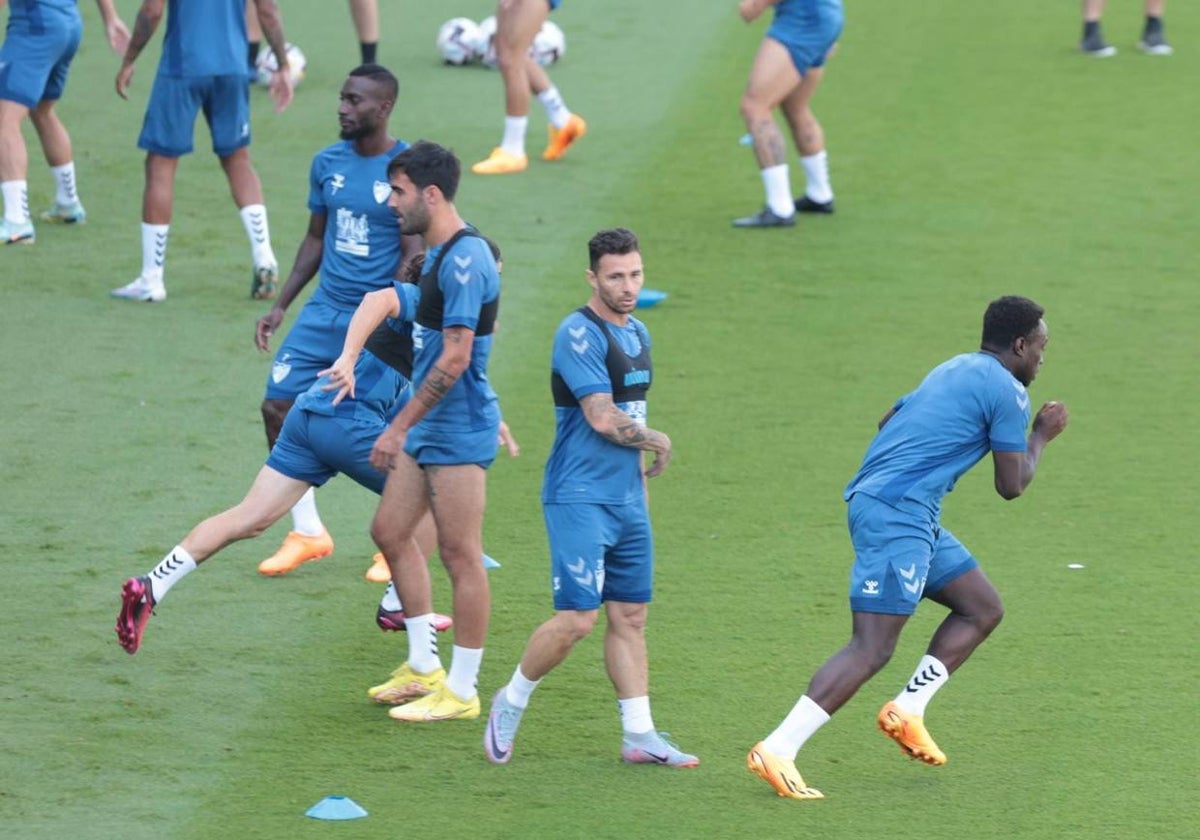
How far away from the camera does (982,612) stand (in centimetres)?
697

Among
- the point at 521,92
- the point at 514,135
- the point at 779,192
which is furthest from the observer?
the point at 514,135

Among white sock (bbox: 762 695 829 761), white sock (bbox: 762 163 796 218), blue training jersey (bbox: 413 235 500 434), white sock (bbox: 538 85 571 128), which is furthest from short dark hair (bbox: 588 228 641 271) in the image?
white sock (bbox: 538 85 571 128)

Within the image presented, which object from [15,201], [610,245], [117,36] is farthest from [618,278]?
[117,36]

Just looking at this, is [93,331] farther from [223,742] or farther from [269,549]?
[223,742]

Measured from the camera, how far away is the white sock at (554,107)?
1543 centimetres

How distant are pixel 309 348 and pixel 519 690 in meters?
2.12

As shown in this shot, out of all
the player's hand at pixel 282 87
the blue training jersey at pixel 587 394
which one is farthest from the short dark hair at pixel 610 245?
the player's hand at pixel 282 87

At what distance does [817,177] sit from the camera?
48.4 ft

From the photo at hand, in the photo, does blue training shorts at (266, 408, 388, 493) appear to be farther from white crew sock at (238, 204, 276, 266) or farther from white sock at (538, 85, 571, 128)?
white sock at (538, 85, 571, 128)

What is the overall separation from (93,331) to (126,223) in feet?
7.63

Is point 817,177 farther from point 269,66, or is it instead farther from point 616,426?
point 616,426

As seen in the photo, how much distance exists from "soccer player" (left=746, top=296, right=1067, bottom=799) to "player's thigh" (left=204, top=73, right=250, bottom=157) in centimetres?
642

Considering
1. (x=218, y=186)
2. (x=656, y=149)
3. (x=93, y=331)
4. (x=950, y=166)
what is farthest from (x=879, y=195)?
(x=93, y=331)

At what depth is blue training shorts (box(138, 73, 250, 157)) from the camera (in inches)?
473
